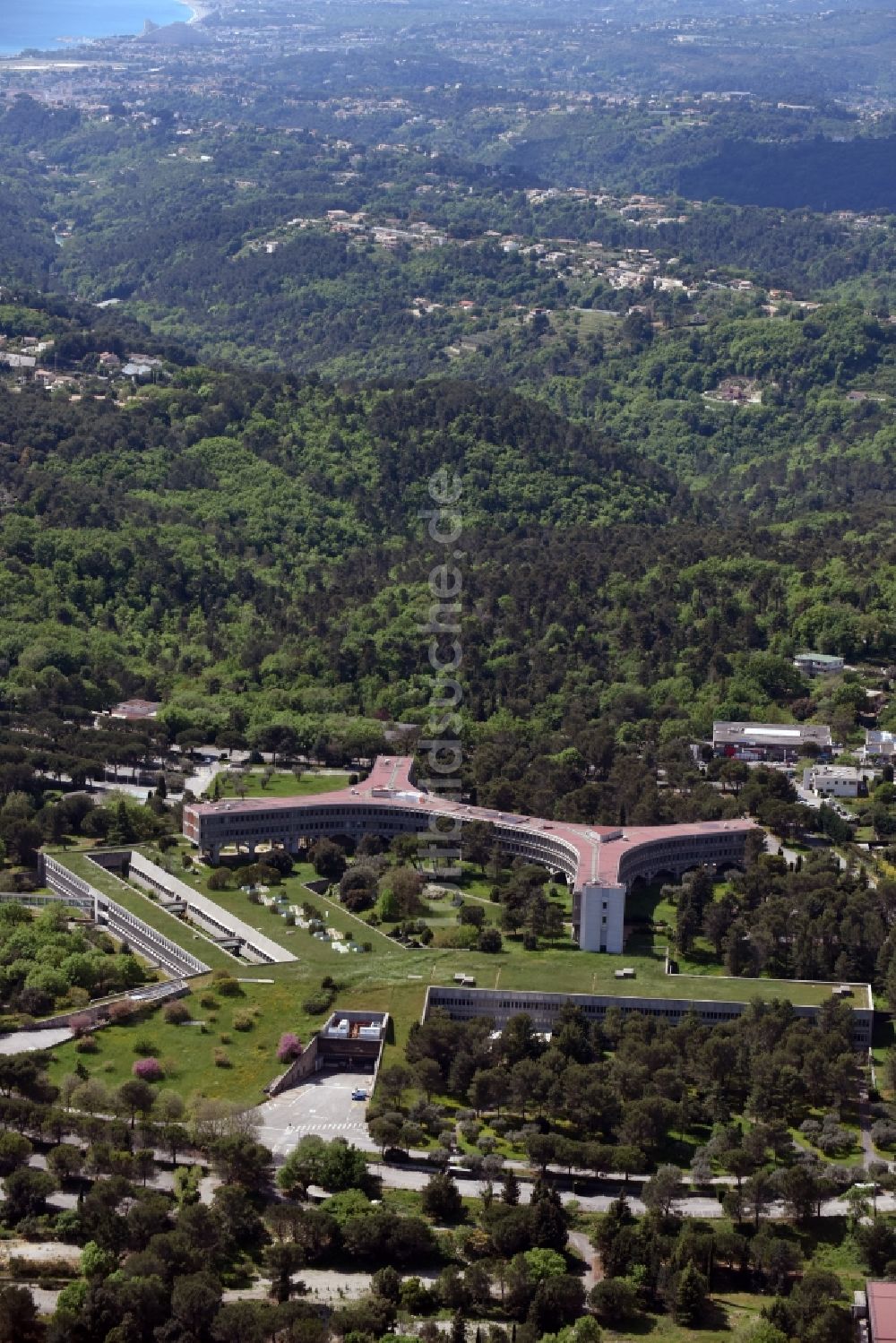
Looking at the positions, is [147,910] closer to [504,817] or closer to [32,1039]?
[32,1039]

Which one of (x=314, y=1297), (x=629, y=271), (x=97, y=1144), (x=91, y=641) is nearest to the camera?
(x=314, y=1297)

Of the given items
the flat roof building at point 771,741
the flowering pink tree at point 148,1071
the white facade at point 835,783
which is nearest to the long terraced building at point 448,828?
the white facade at point 835,783

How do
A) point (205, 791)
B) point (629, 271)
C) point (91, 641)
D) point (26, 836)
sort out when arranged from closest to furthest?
point (26, 836), point (205, 791), point (91, 641), point (629, 271)

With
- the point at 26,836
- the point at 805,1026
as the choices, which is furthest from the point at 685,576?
the point at 805,1026

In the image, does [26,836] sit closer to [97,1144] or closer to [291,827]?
[291,827]

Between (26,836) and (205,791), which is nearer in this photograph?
(26,836)

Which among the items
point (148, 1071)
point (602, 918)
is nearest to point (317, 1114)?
point (148, 1071)
